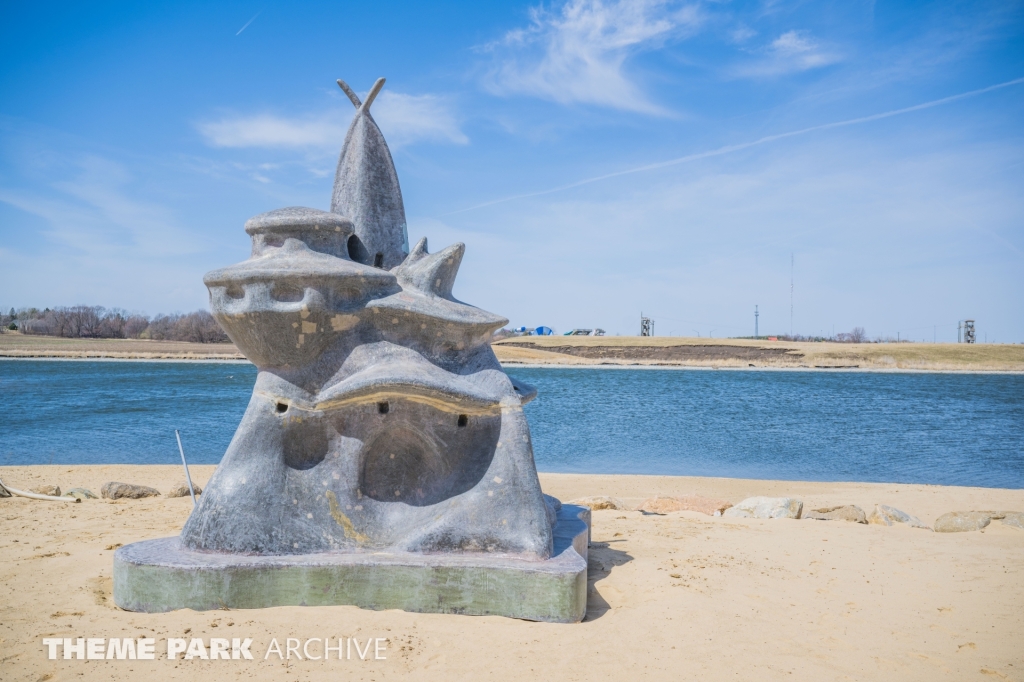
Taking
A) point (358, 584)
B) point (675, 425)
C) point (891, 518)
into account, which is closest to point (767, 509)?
point (891, 518)

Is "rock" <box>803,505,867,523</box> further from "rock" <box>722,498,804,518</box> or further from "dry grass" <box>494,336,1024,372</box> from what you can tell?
"dry grass" <box>494,336,1024,372</box>

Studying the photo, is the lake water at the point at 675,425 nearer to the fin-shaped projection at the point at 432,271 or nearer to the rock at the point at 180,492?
the rock at the point at 180,492

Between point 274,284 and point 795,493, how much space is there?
9.23 m

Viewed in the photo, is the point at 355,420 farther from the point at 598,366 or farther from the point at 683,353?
the point at 683,353

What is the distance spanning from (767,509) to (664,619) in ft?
14.1

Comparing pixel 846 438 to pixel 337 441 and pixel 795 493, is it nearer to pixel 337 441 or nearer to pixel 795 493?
pixel 795 493

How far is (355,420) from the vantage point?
4.66 metres

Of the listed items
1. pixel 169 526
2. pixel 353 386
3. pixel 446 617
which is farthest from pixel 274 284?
pixel 169 526

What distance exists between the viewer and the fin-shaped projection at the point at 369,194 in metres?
5.25

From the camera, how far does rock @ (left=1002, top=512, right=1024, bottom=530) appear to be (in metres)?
7.21

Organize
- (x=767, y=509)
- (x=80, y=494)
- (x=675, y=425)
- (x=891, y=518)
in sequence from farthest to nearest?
(x=675, y=425), (x=80, y=494), (x=767, y=509), (x=891, y=518)

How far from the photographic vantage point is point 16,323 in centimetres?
5400

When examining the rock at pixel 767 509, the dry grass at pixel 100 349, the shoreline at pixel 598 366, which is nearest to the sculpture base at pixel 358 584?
the rock at pixel 767 509

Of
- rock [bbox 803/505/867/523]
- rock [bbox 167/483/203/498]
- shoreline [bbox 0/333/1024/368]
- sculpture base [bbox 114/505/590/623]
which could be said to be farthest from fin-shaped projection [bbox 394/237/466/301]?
shoreline [bbox 0/333/1024/368]
